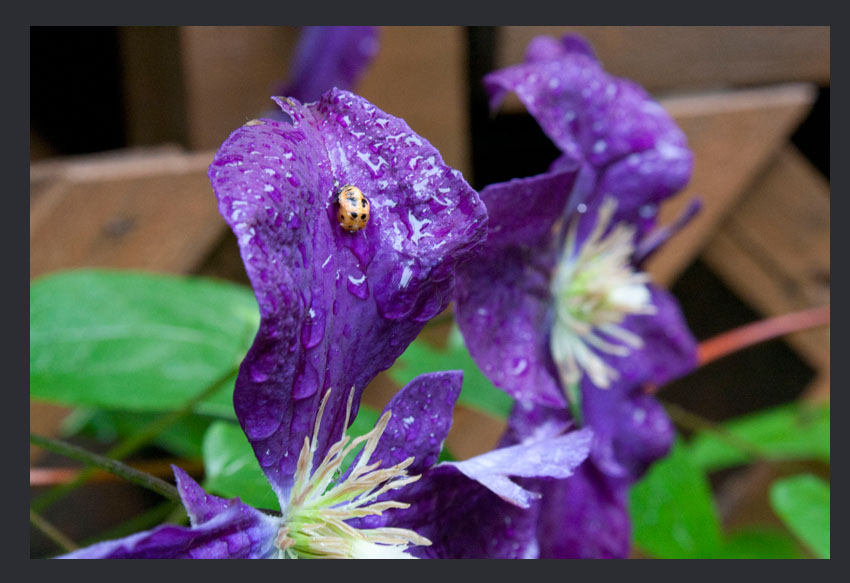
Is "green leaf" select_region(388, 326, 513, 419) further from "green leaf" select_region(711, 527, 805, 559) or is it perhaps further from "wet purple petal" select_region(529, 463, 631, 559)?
"green leaf" select_region(711, 527, 805, 559)

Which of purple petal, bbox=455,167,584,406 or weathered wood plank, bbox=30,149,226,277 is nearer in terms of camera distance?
purple petal, bbox=455,167,584,406

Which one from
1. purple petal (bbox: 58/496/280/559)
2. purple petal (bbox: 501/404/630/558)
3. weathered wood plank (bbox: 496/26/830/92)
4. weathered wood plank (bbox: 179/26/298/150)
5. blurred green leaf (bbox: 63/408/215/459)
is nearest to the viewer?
purple petal (bbox: 58/496/280/559)

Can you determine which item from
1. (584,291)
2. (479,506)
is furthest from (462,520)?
(584,291)

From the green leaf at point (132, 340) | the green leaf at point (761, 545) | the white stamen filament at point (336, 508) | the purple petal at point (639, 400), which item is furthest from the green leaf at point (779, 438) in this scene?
the white stamen filament at point (336, 508)

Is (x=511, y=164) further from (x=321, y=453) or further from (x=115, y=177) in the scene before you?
(x=321, y=453)

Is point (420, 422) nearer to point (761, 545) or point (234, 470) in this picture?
point (234, 470)

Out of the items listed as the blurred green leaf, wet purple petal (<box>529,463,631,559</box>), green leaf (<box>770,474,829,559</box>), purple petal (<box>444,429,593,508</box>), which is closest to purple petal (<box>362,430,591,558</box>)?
purple petal (<box>444,429,593,508</box>)
